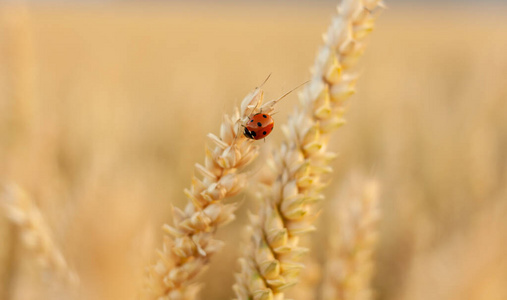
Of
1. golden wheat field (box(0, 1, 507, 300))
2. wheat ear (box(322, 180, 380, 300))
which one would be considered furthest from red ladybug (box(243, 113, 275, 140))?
wheat ear (box(322, 180, 380, 300))

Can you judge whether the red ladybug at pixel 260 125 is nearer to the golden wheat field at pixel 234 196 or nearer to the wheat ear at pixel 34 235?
the golden wheat field at pixel 234 196

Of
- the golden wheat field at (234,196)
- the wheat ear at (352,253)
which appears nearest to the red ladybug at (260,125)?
the golden wheat field at (234,196)

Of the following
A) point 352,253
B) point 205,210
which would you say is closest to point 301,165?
point 205,210

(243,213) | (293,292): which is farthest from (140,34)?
(293,292)

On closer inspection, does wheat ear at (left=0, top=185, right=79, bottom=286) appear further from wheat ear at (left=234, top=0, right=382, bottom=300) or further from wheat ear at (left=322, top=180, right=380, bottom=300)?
wheat ear at (left=322, top=180, right=380, bottom=300)

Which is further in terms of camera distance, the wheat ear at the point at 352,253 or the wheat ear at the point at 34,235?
the wheat ear at the point at 352,253

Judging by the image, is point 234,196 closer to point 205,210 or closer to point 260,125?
point 260,125

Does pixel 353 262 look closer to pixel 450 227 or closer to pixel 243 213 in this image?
pixel 450 227

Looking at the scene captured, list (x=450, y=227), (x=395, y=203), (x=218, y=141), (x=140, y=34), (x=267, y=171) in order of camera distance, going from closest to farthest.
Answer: (x=218, y=141)
(x=267, y=171)
(x=450, y=227)
(x=395, y=203)
(x=140, y=34)
